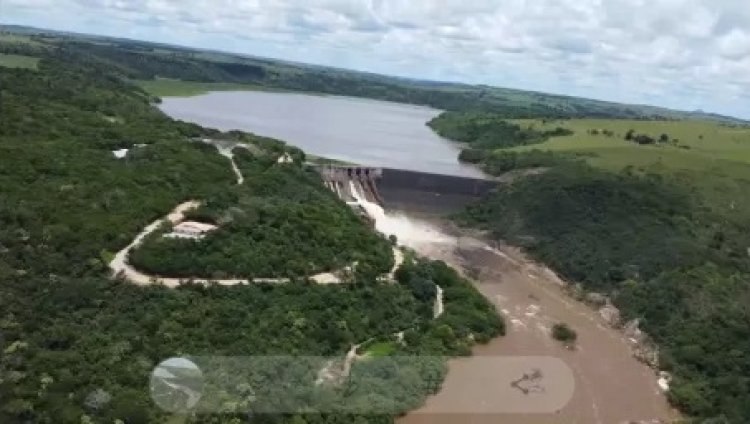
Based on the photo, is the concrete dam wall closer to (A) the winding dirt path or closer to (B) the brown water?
(B) the brown water

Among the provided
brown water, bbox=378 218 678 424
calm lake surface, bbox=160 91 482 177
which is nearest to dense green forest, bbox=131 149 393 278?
brown water, bbox=378 218 678 424

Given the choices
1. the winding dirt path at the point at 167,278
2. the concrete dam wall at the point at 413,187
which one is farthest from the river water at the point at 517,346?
the winding dirt path at the point at 167,278

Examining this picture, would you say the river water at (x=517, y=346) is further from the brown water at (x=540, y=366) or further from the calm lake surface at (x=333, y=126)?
the calm lake surface at (x=333, y=126)

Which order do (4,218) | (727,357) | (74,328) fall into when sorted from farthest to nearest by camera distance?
(727,357)
(4,218)
(74,328)

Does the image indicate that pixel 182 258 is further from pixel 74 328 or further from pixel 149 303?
pixel 74 328

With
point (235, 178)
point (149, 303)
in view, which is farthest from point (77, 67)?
point (149, 303)

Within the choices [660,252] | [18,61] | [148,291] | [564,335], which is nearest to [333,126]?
[18,61]
